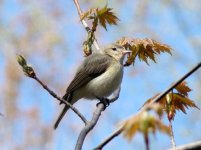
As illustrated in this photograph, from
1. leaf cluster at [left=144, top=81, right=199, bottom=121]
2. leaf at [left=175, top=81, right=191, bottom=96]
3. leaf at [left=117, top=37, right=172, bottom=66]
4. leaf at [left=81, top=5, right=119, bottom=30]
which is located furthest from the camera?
leaf at [left=81, top=5, right=119, bottom=30]

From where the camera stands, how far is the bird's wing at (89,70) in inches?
184

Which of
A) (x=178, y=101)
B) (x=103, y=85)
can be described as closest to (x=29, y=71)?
(x=178, y=101)

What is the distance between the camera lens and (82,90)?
15.9 feet

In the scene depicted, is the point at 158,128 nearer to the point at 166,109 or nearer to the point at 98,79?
the point at 166,109

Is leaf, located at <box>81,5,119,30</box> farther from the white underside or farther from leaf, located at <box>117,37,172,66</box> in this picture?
the white underside

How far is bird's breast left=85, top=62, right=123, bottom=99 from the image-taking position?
4.68 meters

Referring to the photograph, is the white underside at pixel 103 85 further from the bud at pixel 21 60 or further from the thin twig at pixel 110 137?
the thin twig at pixel 110 137

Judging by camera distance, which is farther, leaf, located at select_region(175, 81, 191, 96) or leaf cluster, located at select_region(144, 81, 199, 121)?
leaf, located at select_region(175, 81, 191, 96)

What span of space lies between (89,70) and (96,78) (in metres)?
0.11

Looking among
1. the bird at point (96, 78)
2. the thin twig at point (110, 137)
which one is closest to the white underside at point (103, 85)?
the bird at point (96, 78)

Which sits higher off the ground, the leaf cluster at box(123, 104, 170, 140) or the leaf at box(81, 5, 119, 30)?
the leaf at box(81, 5, 119, 30)

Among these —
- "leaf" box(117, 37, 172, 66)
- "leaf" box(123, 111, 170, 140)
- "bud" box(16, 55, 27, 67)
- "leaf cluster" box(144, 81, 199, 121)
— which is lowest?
"leaf" box(123, 111, 170, 140)

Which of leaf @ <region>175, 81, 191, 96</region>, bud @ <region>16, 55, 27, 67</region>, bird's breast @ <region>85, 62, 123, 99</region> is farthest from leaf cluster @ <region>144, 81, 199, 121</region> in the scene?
bird's breast @ <region>85, 62, 123, 99</region>

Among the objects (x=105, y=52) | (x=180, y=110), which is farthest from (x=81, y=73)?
(x=180, y=110)
